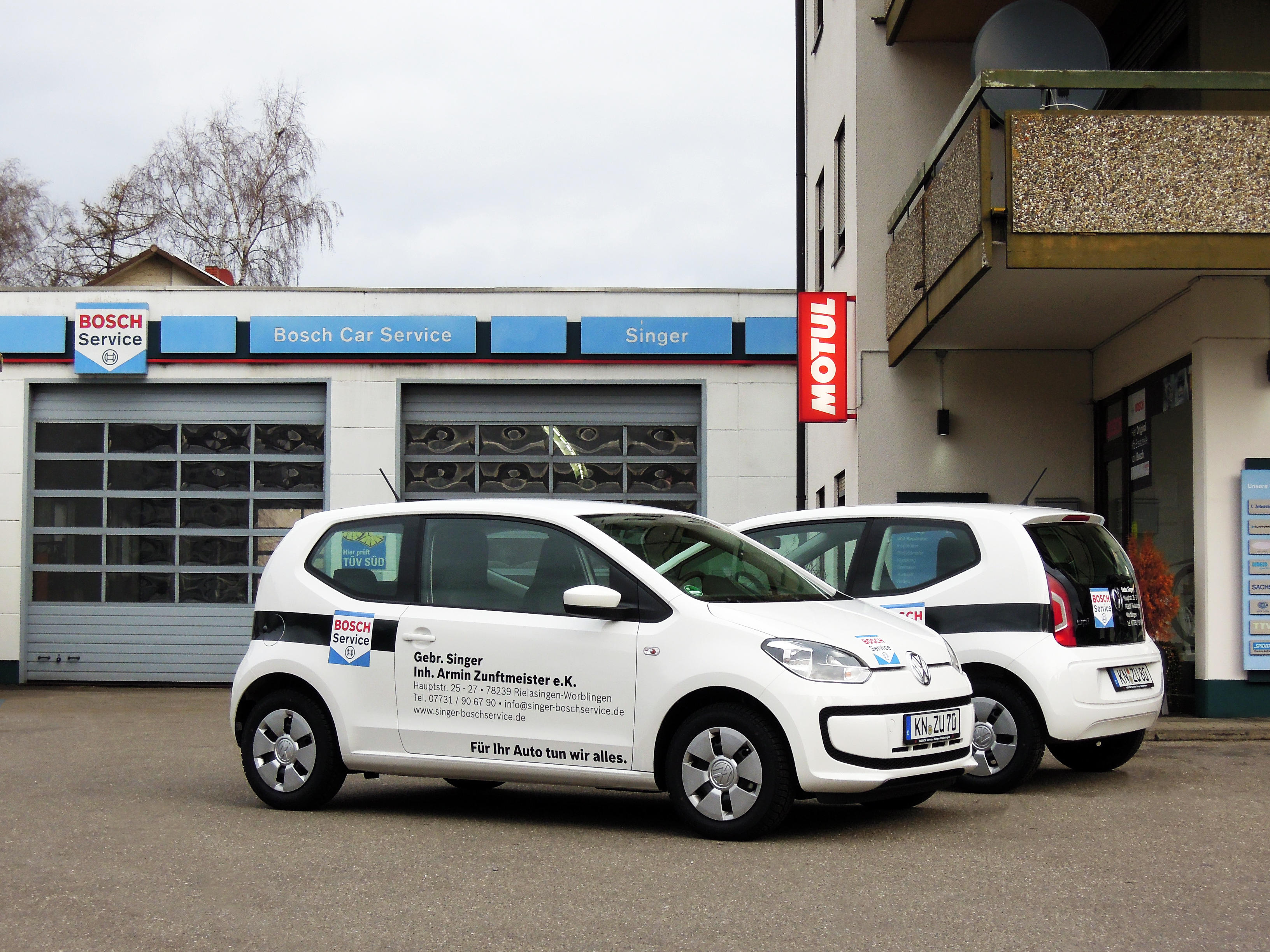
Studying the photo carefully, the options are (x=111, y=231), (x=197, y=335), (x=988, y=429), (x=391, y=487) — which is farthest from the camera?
(x=111, y=231)

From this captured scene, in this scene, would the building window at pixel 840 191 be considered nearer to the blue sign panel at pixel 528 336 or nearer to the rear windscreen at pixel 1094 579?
the blue sign panel at pixel 528 336

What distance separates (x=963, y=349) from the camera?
15633 mm

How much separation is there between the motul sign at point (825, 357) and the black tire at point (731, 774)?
9.17 meters

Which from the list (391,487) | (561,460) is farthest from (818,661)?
(561,460)

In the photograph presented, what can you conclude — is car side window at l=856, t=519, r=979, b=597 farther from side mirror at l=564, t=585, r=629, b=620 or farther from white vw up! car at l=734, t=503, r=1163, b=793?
side mirror at l=564, t=585, r=629, b=620

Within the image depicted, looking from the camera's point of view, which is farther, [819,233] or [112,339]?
[112,339]

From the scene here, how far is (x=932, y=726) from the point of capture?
22.2 feet

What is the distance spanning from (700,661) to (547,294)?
14.8 meters

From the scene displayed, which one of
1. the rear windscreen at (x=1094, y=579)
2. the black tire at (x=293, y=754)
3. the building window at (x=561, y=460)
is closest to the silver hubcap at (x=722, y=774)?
the black tire at (x=293, y=754)

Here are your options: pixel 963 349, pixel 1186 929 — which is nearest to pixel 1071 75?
pixel 963 349

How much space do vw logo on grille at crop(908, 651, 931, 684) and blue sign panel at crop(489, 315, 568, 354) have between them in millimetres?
14495

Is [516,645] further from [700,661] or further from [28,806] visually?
[28,806]

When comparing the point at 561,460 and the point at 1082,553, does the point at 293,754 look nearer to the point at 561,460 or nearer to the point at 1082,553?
the point at 1082,553

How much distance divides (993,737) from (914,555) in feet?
3.75
